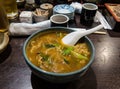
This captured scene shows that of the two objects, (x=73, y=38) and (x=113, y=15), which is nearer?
(x=73, y=38)

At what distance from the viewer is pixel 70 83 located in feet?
1.99

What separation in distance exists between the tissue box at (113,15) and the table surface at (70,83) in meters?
0.14

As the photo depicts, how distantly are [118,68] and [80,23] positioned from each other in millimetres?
376

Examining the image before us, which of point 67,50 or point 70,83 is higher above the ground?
point 67,50

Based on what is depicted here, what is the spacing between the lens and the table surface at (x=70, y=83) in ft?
1.97

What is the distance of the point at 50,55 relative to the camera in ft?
1.97

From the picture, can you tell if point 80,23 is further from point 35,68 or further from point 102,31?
point 35,68

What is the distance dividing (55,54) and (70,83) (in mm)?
128

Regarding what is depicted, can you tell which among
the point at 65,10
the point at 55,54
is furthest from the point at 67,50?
the point at 65,10

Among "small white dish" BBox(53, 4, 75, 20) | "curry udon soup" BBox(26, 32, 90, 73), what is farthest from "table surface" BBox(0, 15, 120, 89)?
"small white dish" BBox(53, 4, 75, 20)

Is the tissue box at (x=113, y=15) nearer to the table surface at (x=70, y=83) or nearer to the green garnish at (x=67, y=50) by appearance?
the table surface at (x=70, y=83)

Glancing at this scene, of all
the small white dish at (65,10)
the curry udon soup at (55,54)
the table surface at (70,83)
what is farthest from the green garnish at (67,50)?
the small white dish at (65,10)

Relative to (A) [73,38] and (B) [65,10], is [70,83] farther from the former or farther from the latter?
(B) [65,10]

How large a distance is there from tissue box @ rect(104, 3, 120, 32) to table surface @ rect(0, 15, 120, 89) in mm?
140
